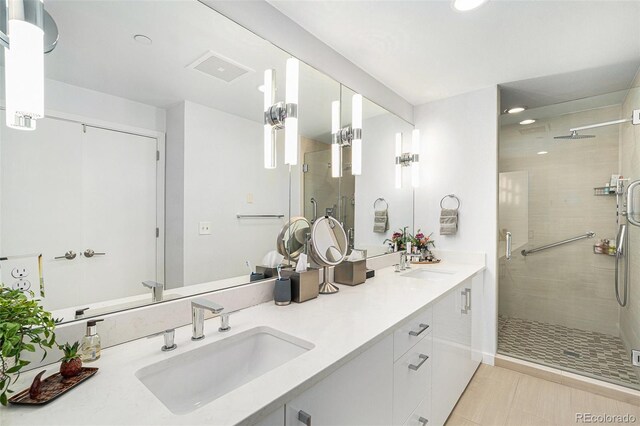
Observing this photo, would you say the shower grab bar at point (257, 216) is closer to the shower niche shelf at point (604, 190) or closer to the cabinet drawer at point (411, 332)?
the cabinet drawer at point (411, 332)

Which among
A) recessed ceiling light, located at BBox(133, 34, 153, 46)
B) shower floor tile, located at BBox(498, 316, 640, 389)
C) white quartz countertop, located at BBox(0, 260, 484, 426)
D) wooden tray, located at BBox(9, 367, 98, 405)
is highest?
recessed ceiling light, located at BBox(133, 34, 153, 46)

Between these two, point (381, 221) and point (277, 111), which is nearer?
point (277, 111)

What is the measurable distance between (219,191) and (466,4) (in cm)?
159

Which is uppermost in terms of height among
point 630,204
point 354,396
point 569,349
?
point 630,204

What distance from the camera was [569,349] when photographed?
2434mm

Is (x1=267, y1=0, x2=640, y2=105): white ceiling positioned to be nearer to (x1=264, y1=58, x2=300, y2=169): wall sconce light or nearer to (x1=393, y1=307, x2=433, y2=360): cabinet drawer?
(x1=264, y1=58, x2=300, y2=169): wall sconce light

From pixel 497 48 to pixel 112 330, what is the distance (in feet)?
8.44

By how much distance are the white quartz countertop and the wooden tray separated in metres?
0.01

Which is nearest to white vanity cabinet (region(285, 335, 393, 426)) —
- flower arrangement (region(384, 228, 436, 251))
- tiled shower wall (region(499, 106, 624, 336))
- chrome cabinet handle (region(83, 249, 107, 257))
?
chrome cabinet handle (region(83, 249, 107, 257))

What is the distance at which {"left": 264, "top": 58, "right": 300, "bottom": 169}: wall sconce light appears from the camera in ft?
4.94

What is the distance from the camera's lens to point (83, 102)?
0.95 metres

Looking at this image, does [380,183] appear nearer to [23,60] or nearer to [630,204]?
[630,204]

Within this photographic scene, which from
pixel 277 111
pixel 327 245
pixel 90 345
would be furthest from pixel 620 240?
pixel 90 345

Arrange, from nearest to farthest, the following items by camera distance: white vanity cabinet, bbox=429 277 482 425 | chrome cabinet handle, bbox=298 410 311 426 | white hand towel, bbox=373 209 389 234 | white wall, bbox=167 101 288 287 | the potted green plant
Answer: the potted green plant < chrome cabinet handle, bbox=298 410 311 426 < white wall, bbox=167 101 288 287 < white vanity cabinet, bbox=429 277 482 425 < white hand towel, bbox=373 209 389 234
